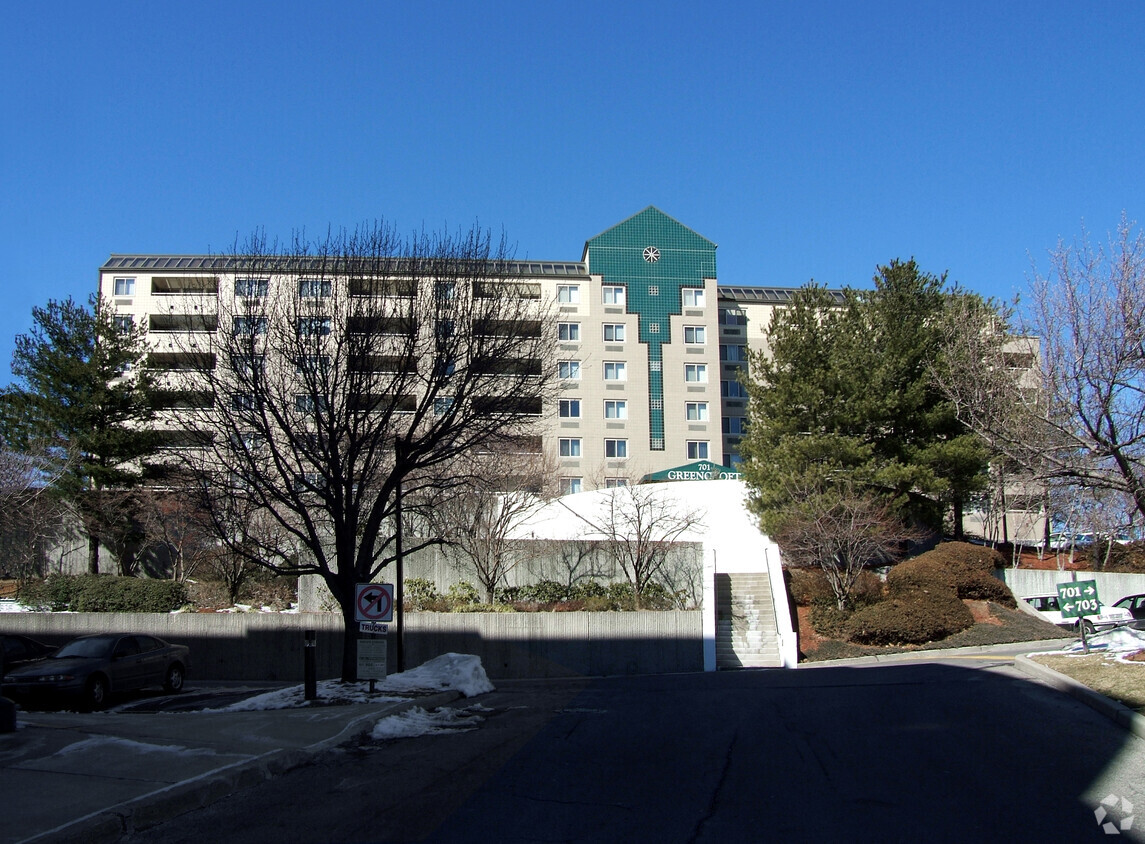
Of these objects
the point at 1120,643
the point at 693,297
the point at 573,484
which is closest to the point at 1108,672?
the point at 1120,643

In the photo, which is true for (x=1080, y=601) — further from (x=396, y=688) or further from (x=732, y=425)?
(x=732, y=425)

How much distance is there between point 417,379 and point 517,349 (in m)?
2.32

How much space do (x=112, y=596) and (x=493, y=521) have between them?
1336cm

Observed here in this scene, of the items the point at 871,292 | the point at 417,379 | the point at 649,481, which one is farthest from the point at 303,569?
the point at 871,292

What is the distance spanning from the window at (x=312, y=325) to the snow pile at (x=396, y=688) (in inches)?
264

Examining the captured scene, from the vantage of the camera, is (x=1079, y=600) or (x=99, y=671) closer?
(x=1079, y=600)

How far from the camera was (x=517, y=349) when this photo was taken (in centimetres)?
1867

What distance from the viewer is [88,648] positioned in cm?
1981

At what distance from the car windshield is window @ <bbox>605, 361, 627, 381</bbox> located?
39.6 meters

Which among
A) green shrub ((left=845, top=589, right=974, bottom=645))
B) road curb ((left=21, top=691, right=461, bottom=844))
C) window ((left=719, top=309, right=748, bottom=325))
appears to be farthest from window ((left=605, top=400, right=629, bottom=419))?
road curb ((left=21, top=691, right=461, bottom=844))

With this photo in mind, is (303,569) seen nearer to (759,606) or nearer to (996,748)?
(996,748)

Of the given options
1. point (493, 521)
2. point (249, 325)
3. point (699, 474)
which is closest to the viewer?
point (249, 325)

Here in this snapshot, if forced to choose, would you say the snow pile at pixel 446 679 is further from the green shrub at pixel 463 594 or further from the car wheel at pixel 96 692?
the green shrub at pixel 463 594

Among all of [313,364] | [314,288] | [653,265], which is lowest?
[313,364]
